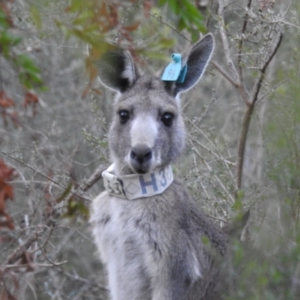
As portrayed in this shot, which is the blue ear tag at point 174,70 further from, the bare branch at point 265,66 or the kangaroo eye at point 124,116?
the bare branch at point 265,66

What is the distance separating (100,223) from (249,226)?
3.80 feet

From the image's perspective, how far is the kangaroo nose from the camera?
187 inches

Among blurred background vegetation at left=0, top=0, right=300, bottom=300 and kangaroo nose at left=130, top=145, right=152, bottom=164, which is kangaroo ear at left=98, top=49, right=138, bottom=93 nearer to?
blurred background vegetation at left=0, top=0, right=300, bottom=300

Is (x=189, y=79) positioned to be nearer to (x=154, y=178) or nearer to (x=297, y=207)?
(x=154, y=178)

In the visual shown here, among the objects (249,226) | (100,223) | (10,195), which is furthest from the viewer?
(249,226)

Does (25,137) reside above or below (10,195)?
below

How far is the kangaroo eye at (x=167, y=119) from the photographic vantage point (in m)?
5.24

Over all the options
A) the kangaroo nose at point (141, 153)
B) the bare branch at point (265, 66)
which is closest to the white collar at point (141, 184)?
the kangaroo nose at point (141, 153)

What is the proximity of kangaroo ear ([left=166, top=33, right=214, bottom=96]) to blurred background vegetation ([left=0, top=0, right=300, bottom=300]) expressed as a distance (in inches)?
8.6

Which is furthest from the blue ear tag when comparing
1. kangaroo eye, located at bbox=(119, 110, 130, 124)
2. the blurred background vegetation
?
kangaroo eye, located at bbox=(119, 110, 130, 124)

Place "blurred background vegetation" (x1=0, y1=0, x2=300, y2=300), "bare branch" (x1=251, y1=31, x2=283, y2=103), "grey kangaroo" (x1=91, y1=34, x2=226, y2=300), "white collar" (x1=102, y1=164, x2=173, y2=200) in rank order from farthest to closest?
"bare branch" (x1=251, y1=31, x2=283, y2=103)
"white collar" (x1=102, y1=164, x2=173, y2=200)
"grey kangaroo" (x1=91, y1=34, x2=226, y2=300)
"blurred background vegetation" (x1=0, y1=0, x2=300, y2=300)

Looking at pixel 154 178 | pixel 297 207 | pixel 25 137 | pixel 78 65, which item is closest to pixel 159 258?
pixel 154 178

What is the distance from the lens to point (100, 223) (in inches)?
206

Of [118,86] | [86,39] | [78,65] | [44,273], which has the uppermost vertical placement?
[86,39]
